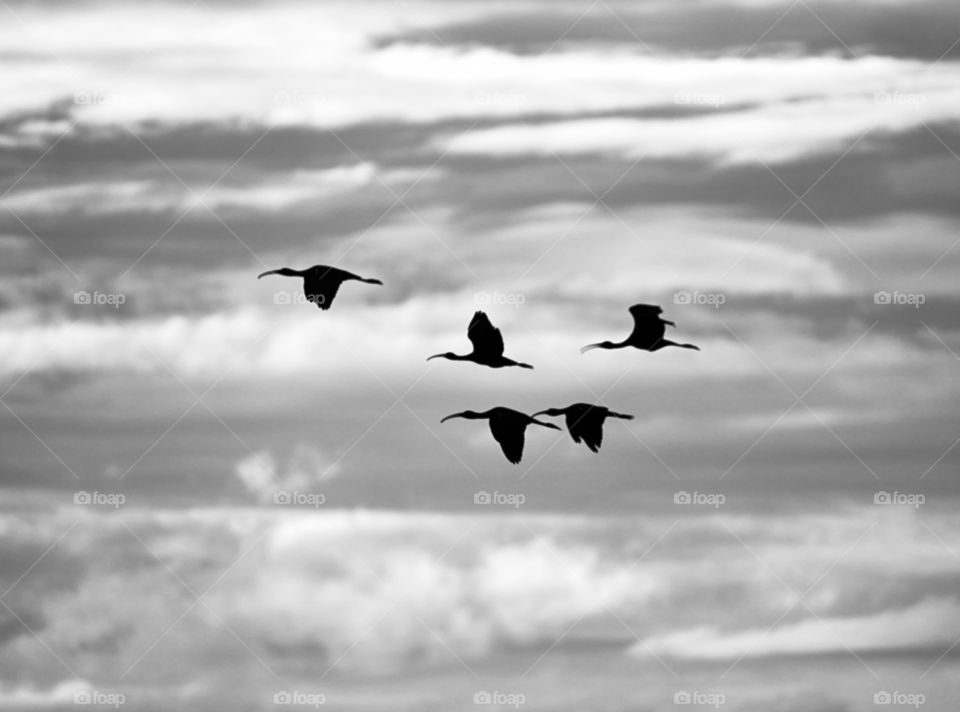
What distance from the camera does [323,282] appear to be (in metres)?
100

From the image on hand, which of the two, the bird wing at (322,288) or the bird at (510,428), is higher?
the bird wing at (322,288)

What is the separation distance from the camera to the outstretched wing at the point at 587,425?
101625mm

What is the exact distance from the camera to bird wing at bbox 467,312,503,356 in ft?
333

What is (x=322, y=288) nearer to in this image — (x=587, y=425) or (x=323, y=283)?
(x=323, y=283)

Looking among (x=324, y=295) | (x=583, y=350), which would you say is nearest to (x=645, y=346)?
(x=583, y=350)

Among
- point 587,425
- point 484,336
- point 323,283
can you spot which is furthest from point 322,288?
point 587,425

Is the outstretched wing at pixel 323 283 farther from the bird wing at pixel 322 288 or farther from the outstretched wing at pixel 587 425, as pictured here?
the outstretched wing at pixel 587 425

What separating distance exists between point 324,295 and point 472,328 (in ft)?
15.3

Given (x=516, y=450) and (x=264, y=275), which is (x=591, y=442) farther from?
(x=264, y=275)

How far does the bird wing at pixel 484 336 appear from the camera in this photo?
333 ft

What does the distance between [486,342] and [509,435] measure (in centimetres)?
293

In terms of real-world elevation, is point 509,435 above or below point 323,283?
below

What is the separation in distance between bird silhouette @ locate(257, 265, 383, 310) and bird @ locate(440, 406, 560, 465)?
592cm

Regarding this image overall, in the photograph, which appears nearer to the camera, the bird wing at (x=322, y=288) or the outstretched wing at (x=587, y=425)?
the bird wing at (x=322, y=288)
